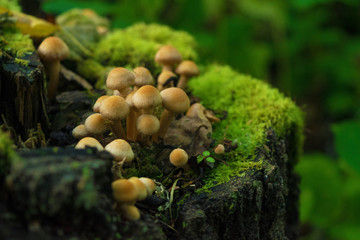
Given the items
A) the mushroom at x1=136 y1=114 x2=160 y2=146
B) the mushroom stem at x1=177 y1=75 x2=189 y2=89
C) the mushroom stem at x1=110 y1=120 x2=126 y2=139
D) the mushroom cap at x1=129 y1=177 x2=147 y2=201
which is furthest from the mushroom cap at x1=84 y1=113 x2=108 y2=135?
the mushroom stem at x1=177 y1=75 x2=189 y2=89

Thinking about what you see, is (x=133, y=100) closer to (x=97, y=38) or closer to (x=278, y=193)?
A: (x=278, y=193)

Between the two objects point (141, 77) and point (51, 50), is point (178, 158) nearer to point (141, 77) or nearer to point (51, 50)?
point (141, 77)

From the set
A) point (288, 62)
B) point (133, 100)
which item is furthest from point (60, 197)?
point (288, 62)

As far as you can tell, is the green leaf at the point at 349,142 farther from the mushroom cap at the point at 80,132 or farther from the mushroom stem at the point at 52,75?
the mushroom stem at the point at 52,75

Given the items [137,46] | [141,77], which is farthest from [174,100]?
[137,46]

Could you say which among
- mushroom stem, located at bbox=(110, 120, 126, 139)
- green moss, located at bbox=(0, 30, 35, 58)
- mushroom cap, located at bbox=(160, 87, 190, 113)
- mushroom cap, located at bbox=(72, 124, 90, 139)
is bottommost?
mushroom cap, located at bbox=(72, 124, 90, 139)

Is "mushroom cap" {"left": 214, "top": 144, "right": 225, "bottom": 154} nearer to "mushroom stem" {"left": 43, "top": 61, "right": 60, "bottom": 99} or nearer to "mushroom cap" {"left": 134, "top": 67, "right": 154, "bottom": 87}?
"mushroom cap" {"left": 134, "top": 67, "right": 154, "bottom": 87}

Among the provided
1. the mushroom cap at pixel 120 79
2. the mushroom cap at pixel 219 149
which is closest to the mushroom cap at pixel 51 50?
the mushroom cap at pixel 120 79
